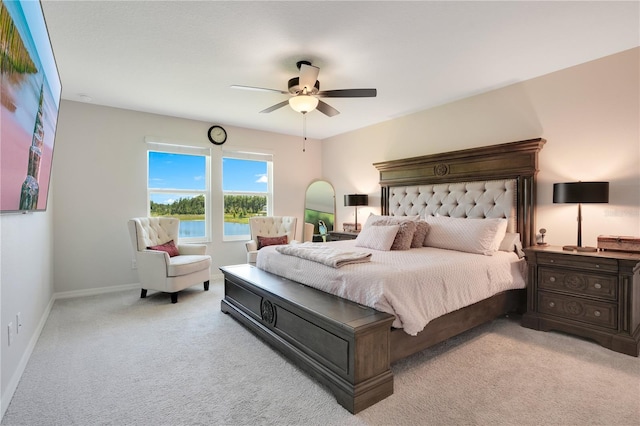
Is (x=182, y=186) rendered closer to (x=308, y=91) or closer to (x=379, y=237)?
(x=308, y=91)

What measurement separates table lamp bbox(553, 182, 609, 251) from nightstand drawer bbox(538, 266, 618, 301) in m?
0.27

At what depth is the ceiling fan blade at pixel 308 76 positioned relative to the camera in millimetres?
2834

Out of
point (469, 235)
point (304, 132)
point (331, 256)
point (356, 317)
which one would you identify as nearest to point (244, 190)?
point (304, 132)

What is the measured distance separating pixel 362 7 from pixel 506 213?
2657mm

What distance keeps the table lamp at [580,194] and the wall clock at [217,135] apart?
4610 mm

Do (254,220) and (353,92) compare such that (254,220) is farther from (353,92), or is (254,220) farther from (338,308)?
(338,308)

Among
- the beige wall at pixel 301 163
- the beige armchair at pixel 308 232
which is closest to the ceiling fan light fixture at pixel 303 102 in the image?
the beige wall at pixel 301 163

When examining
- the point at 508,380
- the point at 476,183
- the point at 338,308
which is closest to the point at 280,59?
the point at 338,308

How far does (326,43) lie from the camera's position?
272cm

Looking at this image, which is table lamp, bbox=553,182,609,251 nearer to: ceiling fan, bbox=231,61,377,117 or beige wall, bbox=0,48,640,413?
beige wall, bbox=0,48,640,413

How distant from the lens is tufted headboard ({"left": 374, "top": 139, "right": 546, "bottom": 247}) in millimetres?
3453

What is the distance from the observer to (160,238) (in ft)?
14.6

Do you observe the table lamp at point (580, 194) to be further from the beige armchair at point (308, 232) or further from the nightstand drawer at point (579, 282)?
the beige armchair at point (308, 232)

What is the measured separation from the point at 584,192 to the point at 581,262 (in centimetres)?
62
